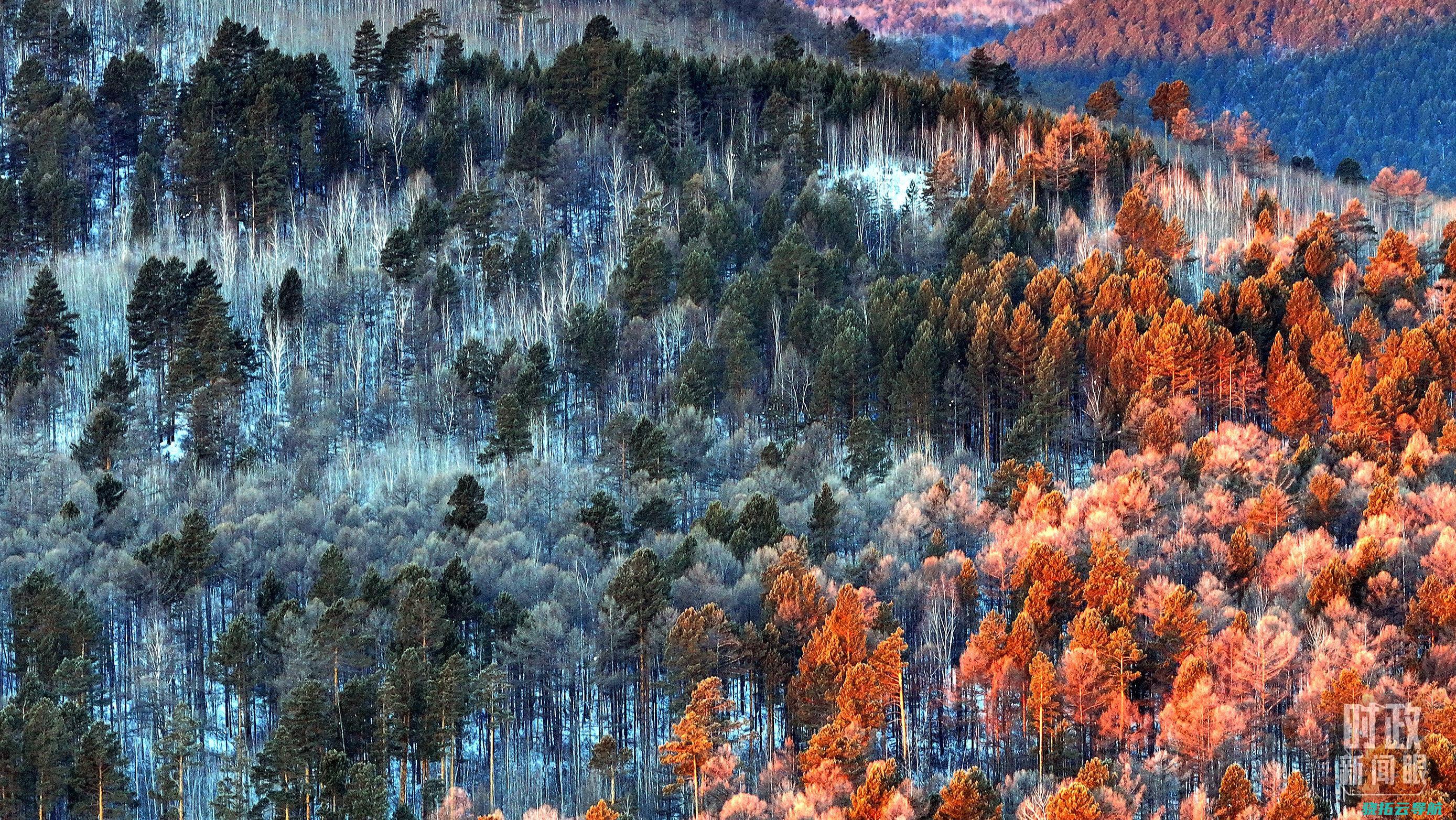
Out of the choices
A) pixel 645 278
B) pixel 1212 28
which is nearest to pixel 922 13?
pixel 1212 28

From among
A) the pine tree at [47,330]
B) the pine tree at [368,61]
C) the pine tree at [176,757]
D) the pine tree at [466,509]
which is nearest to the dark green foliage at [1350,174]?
the pine tree at [368,61]

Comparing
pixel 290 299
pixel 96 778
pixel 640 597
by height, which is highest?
pixel 290 299

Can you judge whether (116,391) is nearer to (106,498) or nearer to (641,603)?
(106,498)

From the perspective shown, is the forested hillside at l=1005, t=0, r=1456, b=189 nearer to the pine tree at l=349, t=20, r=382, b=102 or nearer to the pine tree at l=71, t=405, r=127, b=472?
the pine tree at l=349, t=20, r=382, b=102

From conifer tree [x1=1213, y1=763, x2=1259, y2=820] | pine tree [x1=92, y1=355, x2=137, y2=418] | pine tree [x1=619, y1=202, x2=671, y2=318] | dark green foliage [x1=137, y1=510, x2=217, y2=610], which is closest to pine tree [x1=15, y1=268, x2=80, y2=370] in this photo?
pine tree [x1=92, y1=355, x2=137, y2=418]

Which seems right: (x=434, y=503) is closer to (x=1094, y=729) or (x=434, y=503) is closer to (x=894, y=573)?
(x=894, y=573)

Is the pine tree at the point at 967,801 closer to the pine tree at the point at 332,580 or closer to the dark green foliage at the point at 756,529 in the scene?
the dark green foliage at the point at 756,529

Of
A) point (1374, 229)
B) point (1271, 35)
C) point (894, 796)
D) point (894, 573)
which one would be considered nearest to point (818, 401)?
point (894, 573)
